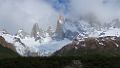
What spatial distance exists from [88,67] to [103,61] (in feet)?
33.6

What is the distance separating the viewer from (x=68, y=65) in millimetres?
182625

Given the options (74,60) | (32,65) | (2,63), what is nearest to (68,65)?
(74,60)

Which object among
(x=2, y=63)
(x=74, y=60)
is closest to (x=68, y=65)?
(x=74, y=60)

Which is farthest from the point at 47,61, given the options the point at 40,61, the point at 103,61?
the point at 103,61

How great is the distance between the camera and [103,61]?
609ft

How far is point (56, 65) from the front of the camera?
7126 inches

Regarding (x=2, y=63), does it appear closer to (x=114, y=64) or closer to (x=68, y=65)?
(x=68, y=65)

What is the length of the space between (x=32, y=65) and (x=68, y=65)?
16800 millimetres

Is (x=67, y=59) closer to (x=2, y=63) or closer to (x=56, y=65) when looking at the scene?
(x=56, y=65)

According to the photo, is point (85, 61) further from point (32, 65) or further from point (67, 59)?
point (32, 65)

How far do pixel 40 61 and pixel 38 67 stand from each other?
6243 mm

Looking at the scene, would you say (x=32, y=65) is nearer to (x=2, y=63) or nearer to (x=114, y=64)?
(x=2, y=63)

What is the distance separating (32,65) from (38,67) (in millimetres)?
2922

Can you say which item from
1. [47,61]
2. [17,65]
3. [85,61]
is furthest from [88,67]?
[17,65]
